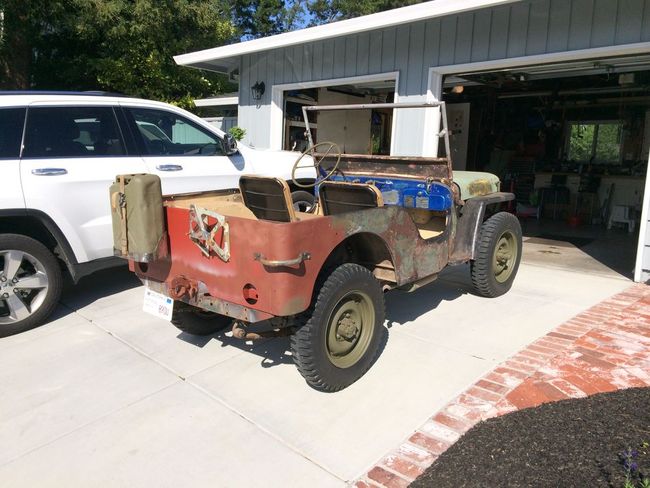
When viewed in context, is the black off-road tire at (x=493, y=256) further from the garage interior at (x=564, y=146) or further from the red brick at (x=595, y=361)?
the garage interior at (x=564, y=146)

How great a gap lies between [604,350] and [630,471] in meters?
1.95

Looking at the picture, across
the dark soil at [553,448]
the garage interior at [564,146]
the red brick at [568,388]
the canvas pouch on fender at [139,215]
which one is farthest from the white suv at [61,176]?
the garage interior at [564,146]

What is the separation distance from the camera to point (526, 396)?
10.4 feet

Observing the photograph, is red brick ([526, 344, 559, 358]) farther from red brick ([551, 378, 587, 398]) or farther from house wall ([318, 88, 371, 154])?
house wall ([318, 88, 371, 154])

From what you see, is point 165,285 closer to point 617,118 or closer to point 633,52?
point 633,52

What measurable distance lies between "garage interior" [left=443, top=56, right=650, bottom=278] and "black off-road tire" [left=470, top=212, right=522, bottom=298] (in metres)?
2.89

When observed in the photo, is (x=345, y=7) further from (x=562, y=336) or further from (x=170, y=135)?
(x=562, y=336)

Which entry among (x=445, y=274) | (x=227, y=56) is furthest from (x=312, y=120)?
(x=445, y=274)

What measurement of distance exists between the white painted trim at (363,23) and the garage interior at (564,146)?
2.42 metres

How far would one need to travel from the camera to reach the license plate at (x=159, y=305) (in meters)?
3.35

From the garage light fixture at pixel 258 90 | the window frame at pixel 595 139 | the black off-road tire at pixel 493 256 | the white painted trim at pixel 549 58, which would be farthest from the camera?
the window frame at pixel 595 139

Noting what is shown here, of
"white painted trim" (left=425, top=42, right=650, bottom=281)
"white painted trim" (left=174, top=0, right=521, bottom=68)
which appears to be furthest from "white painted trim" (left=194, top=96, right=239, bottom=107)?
"white painted trim" (left=425, top=42, right=650, bottom=281)

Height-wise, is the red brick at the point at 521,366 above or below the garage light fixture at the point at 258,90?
below

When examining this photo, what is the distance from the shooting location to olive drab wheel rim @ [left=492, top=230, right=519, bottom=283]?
516 cm
